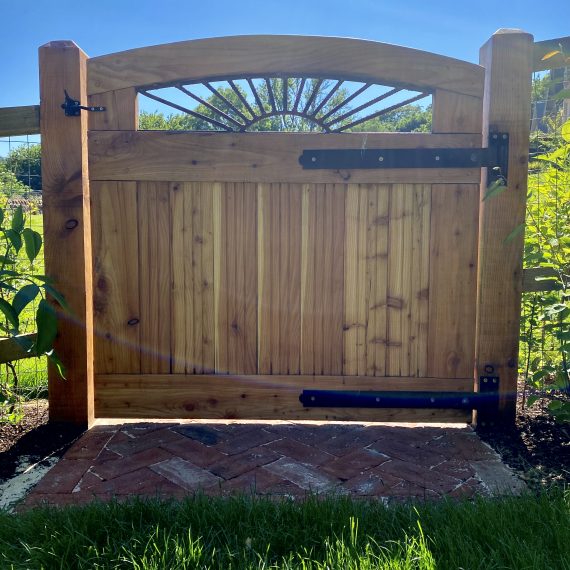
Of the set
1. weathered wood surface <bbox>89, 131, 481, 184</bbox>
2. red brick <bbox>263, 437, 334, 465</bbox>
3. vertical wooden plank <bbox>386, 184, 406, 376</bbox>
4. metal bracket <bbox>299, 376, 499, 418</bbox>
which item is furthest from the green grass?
weathered wood surface <bbox>89, 131, 481, 184</bbox>

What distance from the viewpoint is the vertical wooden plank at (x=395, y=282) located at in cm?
282

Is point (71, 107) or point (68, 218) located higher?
point (71, 107)

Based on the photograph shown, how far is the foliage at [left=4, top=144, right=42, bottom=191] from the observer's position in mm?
3129

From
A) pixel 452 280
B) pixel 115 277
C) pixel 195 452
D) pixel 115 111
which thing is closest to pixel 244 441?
pixel 195 452

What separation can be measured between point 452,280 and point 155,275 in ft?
4.76

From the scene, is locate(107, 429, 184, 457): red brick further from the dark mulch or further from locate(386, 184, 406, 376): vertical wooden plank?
locate(386, 184, 406, 376): vertical wooden plank

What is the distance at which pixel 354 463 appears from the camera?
2.43m

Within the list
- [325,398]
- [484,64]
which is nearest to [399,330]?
[325,398]

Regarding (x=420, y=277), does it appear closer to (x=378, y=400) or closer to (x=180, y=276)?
(x=378, y=400)

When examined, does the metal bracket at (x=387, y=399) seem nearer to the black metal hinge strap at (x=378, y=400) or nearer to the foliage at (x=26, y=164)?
the black metal hinge strap at (x=378, y=400)

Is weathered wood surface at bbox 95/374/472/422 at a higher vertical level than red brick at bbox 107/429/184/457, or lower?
higher

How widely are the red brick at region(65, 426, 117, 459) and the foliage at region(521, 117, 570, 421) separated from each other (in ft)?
6.30

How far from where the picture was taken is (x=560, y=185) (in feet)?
8.48

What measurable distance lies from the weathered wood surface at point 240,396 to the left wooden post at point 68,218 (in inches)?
5.8
